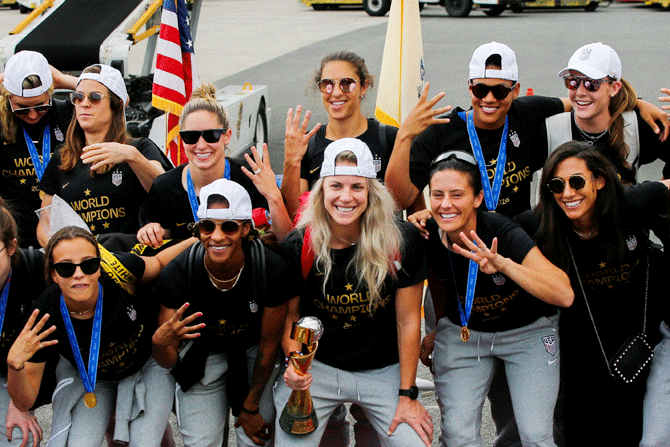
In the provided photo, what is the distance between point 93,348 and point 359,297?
128 cm

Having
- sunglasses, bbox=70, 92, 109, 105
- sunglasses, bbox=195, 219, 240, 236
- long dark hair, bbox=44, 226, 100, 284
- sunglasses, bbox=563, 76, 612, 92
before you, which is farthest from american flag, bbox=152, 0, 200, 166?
sunglasses, bbox=563, 76, 612, 92

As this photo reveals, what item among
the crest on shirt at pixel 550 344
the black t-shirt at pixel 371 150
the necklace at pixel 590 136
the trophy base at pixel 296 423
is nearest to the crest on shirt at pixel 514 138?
the necklace at pixel 590 136

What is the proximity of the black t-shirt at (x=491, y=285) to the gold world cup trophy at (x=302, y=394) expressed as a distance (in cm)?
73

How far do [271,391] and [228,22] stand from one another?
25096mm

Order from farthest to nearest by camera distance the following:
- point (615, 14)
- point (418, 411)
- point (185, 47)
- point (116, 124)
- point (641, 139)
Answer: point (615, 14)
point (185, 47)
point (116, 124)
point (641, 139)
point (418, 411)

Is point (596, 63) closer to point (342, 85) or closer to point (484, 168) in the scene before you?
point (484, 168)

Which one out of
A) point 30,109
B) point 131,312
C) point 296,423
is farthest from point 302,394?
point 30,109

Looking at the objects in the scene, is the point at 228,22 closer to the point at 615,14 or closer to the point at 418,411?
the point at 615,14

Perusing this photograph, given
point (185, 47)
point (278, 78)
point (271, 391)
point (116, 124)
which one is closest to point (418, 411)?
point (271, 391)

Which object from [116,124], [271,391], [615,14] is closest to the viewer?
[271,391]

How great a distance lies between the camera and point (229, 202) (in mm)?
3607

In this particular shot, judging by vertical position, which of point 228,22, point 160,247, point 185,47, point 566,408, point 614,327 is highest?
point 228,22

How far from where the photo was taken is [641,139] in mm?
4234

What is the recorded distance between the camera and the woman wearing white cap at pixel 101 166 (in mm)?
4297
